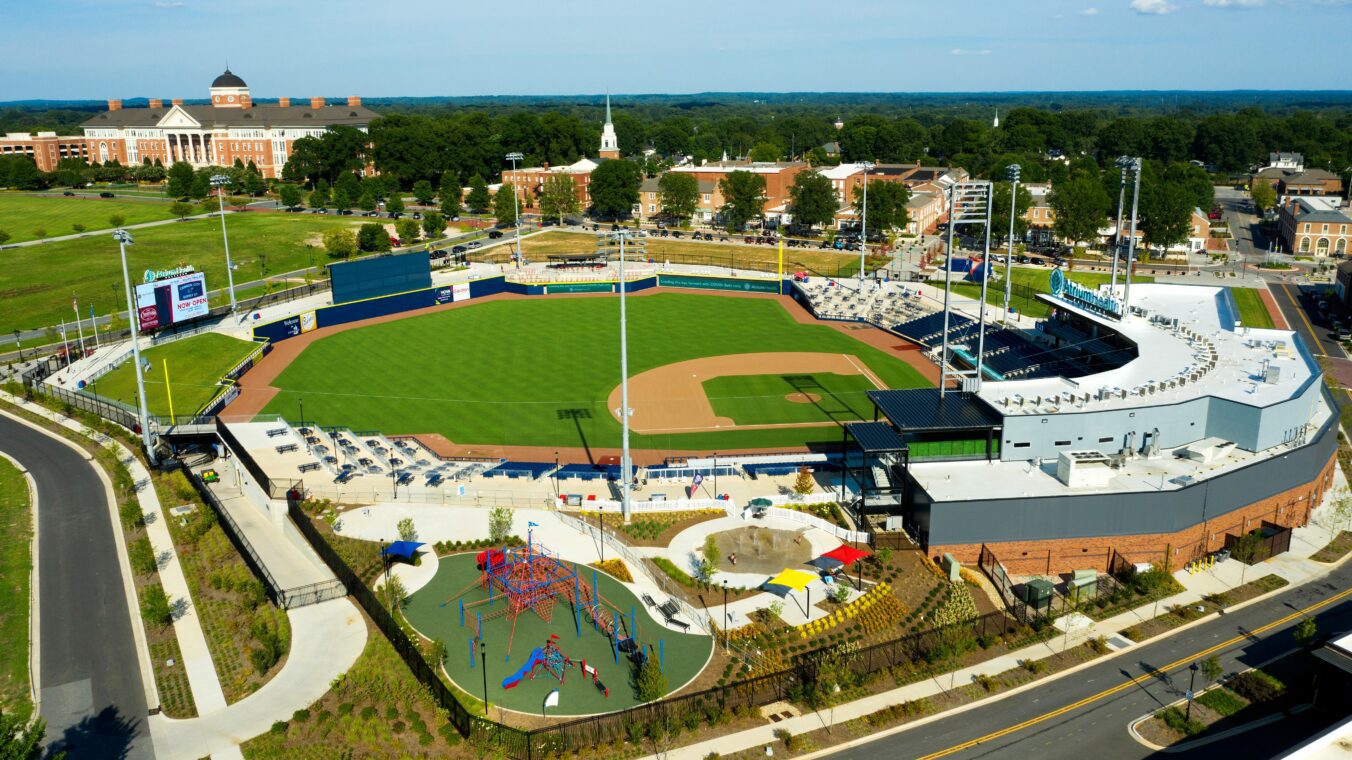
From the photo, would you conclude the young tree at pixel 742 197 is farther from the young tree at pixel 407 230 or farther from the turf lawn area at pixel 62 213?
the turf lawn area at pixel 62 213

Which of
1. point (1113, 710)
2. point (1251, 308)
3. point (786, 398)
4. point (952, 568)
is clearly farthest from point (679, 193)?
point (1113, 710)

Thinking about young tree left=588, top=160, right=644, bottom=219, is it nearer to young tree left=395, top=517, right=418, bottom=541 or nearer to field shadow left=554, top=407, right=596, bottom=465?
field shadow left=554, top=407, right=596, bottom=465

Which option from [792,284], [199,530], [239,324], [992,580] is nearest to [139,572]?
[199,530]

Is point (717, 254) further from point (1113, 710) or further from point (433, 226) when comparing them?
point (1113, 710)

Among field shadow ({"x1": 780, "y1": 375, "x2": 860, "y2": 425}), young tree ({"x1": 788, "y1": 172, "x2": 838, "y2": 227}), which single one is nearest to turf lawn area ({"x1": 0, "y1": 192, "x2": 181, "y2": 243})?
young tree ({"x1": 788, "y1": 172, "x2": 838, "y2": 227})

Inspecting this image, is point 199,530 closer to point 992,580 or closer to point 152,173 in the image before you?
point 992,580
